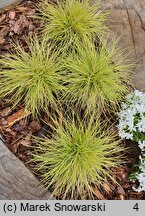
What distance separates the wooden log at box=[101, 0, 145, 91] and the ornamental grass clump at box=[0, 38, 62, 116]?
414 mm

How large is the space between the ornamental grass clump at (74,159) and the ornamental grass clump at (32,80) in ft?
0.60

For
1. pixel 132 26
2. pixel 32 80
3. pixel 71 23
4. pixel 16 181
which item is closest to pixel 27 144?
pixel 16 181

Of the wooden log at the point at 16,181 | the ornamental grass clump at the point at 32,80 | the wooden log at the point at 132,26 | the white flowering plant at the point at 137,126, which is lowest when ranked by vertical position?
the wooden log at the point at 16,181

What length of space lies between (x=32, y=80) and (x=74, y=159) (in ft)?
1.59

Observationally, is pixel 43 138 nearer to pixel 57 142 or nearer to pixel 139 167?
pixel 57 142

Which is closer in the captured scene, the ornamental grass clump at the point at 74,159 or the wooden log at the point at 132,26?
the ornamental grass clump at the point at 74,159

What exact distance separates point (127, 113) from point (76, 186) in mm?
473

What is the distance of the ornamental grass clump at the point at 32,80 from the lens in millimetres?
2412

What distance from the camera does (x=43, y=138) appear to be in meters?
2.42

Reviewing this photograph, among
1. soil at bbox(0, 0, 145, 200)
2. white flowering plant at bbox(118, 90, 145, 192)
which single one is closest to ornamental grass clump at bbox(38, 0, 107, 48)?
soil at bbox(0, 0, 145, 200)

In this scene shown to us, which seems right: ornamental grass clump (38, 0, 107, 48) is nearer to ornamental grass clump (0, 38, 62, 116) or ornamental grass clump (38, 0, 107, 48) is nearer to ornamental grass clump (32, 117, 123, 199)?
ornamental grass clump (0, 38, 62, 116)

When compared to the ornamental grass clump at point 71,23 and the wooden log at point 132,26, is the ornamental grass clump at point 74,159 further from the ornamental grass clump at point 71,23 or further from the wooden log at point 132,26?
the ornamental grass clump at point 71,23

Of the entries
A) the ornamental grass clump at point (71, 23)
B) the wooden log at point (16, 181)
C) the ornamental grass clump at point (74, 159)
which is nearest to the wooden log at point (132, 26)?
the ornamental grass clump at point (71, 23)

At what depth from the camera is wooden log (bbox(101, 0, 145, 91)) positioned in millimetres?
2523
